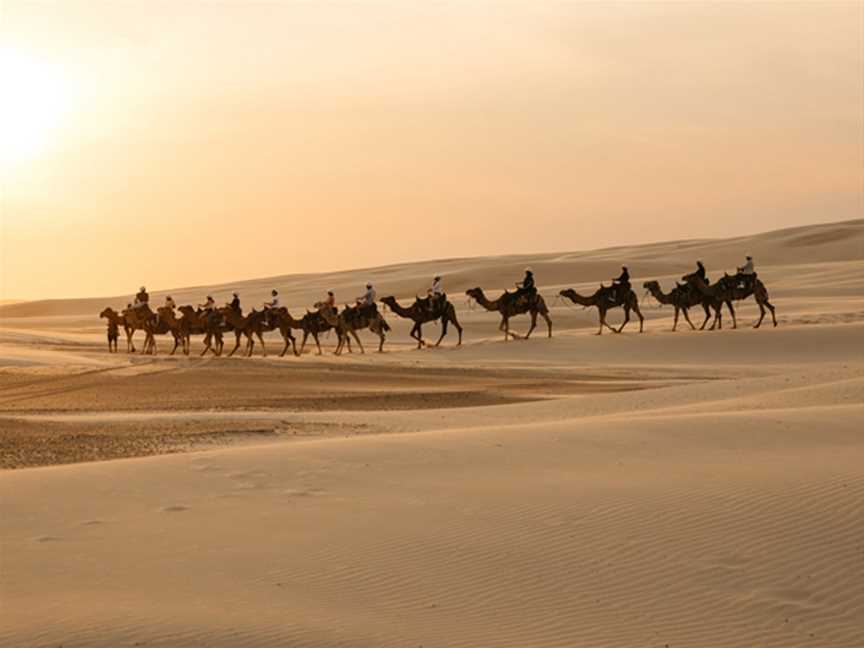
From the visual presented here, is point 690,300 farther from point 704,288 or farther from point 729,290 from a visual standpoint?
point 729,290

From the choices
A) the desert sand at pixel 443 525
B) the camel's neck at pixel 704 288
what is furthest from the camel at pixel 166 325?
the desert sand at pixel 443 525

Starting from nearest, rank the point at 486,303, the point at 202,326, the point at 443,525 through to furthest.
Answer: the point at 443,525
the point at 202,326
the point at 486,303

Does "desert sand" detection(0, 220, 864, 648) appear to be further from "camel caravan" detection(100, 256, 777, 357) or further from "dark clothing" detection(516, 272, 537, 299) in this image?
"camel caravan" detection(100, 256, 777, 357)

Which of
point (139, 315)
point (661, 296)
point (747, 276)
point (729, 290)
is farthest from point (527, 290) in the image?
point (139, 315)

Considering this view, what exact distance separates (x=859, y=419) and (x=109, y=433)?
9348 mm

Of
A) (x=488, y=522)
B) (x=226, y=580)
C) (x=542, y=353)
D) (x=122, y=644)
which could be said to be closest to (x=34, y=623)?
(x=122, y=644)

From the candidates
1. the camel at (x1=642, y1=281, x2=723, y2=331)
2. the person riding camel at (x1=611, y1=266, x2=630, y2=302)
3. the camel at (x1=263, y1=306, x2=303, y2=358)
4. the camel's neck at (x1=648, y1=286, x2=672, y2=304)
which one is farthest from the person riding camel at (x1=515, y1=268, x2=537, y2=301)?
the camel at (x1=263, y1=306, x2=303, y2=358)

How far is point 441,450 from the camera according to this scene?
1462 cm

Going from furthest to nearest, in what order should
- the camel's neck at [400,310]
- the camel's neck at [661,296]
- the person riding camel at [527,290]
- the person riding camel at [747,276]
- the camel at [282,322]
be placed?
the camel's neck at [661,296]
the person riding camel at [747,276]
the camel's neck at [400,310]
the camel at [282,322]
the person riding camel at [527,290]

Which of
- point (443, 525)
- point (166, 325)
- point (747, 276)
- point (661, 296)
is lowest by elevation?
point (443, 525)

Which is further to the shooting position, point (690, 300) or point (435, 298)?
point (690, 300)

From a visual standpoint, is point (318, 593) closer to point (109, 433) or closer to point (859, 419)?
point (859, 419)

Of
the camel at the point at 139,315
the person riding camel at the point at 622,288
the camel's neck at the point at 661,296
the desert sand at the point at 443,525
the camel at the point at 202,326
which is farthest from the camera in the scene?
the camel's neck at the point at 661,296

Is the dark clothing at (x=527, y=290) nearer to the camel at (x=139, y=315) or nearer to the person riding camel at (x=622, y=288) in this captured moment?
the person riding camel at (x=622, y=288)
